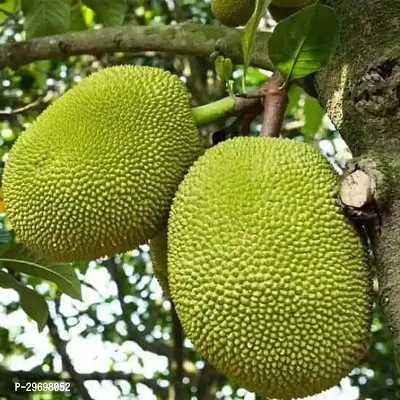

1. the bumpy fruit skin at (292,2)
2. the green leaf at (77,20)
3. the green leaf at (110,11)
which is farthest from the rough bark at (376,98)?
the green leaf at (77,20)

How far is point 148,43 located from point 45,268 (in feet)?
1.58

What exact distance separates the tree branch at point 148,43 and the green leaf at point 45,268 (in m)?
0.38

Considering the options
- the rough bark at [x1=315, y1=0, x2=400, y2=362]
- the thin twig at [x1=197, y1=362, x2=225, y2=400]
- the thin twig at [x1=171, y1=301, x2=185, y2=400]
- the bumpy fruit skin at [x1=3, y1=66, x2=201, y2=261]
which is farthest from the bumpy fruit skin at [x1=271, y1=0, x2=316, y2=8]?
the thin twig at [x1=197, y1=362, x2=225, y2=400]

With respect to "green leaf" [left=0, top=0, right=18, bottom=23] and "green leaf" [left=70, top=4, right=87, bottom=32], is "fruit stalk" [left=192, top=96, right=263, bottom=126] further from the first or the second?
"green leaf" [left=0, top=0, right=18, bottom=23]

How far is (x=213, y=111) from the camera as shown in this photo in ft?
3.32

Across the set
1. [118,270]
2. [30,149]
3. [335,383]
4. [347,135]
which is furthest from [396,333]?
[118,270]

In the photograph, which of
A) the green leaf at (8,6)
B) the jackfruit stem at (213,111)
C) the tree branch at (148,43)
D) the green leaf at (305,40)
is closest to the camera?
the green leaf at (305,40)

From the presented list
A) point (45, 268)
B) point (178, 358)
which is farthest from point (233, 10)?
point (178, 358)

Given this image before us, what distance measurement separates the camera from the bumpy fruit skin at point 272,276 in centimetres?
77

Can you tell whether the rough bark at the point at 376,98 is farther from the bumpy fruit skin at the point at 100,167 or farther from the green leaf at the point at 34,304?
the green leaf at the point at 34,304

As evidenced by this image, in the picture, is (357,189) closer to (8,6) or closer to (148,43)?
(148,43)

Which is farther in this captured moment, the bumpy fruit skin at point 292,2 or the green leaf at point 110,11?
the green leaf at point 110,11

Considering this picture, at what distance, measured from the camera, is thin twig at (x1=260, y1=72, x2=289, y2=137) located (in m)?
0.97

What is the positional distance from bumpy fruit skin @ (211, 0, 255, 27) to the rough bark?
25cm
